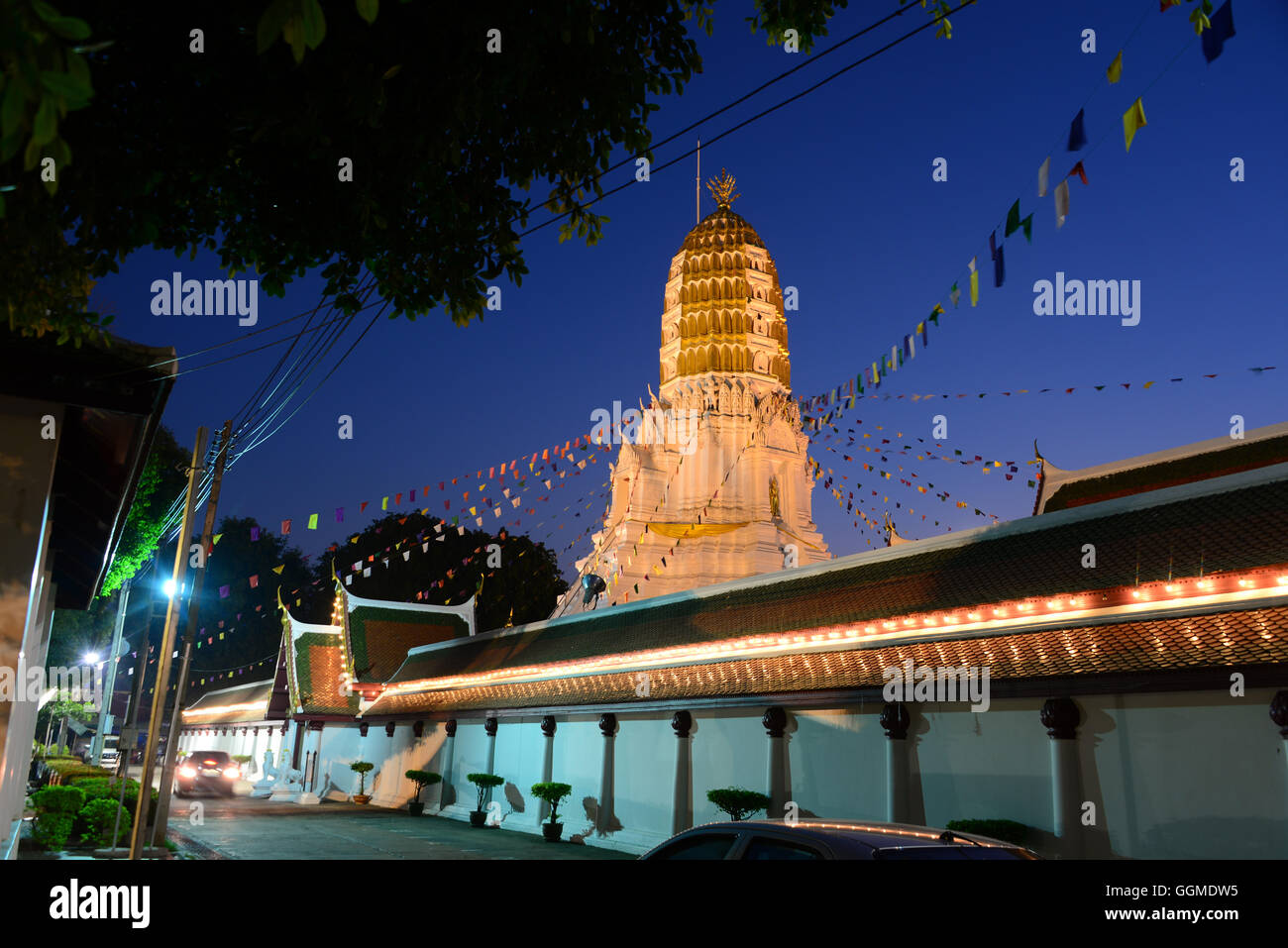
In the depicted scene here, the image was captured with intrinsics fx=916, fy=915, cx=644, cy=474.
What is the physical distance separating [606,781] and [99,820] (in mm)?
9639

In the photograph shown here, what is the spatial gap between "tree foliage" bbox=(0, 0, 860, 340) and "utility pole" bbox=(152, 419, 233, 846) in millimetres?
9748

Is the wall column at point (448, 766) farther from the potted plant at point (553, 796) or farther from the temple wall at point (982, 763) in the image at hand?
the temple wall at point (982, 763)

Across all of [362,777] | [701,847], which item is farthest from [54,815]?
[362,777]

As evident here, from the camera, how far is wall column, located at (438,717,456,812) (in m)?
27.0

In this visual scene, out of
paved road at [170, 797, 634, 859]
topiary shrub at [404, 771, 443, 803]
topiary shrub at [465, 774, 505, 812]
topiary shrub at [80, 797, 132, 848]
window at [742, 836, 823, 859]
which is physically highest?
window at [742, 836, 823, 859]

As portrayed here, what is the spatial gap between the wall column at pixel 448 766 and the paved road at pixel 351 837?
592mm

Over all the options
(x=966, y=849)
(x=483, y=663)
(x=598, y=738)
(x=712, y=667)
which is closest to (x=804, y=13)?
(x=966, y=849)

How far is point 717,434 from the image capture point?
52.4 m

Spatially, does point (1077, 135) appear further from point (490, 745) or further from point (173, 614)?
point (490, 745)

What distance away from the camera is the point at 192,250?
7523 mm

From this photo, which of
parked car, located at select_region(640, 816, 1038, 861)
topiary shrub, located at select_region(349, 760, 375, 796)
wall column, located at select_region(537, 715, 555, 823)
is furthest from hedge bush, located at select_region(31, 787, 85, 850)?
topiary shrub, located at select_region(349, 760, 375, 796)

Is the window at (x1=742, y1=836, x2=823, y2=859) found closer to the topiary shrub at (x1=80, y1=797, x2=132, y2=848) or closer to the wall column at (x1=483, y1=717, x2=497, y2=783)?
the topiary shrub at (x1=80, y1=797, x2=132, y2=848)
